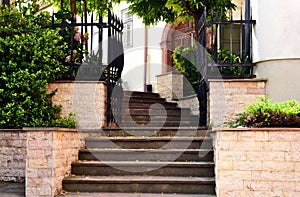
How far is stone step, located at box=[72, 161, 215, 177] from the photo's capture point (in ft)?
20.8

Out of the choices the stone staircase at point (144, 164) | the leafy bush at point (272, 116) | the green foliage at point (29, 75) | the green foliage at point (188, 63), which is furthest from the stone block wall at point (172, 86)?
the leafy bush at point (272, 116)

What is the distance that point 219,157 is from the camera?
552 cm

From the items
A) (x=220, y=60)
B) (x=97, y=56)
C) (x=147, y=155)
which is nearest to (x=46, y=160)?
(x=147, y=155)

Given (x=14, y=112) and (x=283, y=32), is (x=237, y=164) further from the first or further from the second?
(x=14, y=112)

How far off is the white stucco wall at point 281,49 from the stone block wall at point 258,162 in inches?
75.7

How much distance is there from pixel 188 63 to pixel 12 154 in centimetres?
561

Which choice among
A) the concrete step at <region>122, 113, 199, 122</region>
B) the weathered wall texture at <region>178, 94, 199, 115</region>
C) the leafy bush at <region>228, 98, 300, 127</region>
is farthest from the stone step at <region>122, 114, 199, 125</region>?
the leafy bush at <region>228, 98, 300, 127</region>

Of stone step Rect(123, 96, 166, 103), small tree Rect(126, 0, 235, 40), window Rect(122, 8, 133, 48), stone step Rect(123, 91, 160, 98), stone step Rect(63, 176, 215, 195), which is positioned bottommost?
stone step Rect(63, 176, 215, 195)

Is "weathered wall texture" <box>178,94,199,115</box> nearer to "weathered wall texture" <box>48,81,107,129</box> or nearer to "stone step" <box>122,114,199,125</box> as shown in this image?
"stone step" <box>122,114,199,125</box>

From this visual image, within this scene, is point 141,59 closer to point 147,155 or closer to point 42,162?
point 147,155

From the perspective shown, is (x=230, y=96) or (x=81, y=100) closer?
(x=230, y=96)

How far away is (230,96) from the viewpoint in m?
7.33

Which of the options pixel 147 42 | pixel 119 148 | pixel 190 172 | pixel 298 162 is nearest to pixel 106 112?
pixel 119 148

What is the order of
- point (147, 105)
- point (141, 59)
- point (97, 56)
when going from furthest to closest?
point (141, 59) < point (147, 105) < point (97, 56)
